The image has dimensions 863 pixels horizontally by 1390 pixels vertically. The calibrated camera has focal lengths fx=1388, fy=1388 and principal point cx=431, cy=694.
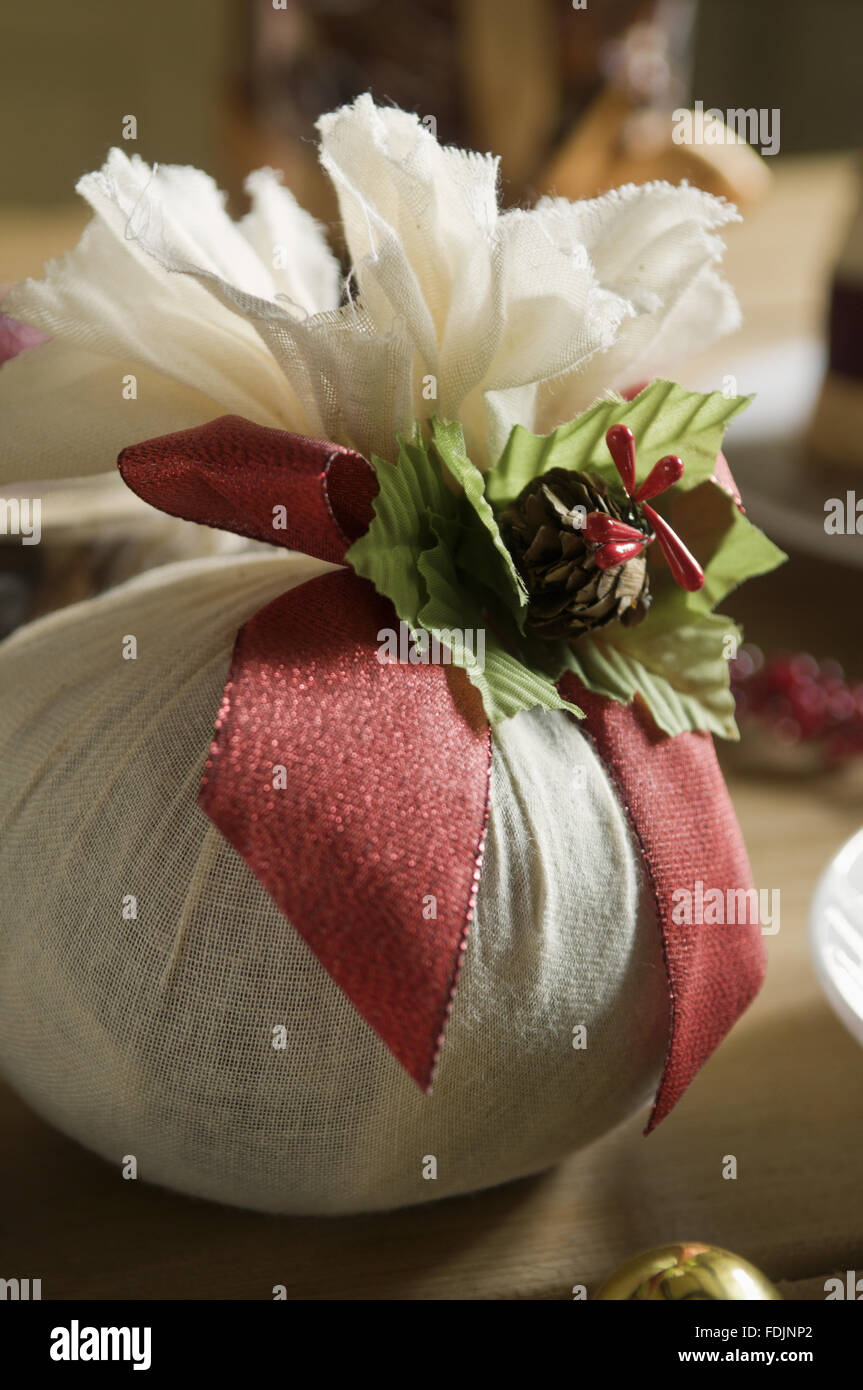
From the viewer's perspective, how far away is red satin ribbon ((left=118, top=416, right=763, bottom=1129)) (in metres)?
0.34

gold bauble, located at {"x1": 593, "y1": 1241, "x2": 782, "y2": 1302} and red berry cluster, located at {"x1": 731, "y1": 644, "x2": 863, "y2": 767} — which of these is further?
red berry cluster, located at {"x1": 731, "y1": 644, "x2": 863, "y2": 767}

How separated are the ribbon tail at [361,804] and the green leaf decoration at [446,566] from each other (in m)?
0.01

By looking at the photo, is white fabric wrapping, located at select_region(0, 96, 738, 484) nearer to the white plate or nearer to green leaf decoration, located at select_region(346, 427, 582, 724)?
green leaf decoration, located at select_region(346, 427, 582, 724)

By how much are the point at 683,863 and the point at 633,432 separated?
0.42 feet

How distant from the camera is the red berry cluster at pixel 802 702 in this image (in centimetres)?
70

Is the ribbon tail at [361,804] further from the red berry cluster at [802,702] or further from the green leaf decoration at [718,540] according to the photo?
the red berry cluster at [802,702]

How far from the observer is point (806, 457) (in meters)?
0.98

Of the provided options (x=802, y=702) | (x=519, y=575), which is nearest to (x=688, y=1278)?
(x=519, y=575)

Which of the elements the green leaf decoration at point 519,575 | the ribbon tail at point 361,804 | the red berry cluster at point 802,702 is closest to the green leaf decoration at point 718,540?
the green leaf decoration at point 519,575

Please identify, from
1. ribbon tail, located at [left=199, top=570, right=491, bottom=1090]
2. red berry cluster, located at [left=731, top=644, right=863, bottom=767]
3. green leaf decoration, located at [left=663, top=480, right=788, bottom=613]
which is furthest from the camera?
red berry cluster, located at [left=731, top=644, right=863, bottom=767]

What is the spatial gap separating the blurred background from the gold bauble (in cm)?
5

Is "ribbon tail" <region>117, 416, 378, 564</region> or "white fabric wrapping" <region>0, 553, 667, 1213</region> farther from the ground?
"ribbon tail" <region>117, 416, 378, 564</region>

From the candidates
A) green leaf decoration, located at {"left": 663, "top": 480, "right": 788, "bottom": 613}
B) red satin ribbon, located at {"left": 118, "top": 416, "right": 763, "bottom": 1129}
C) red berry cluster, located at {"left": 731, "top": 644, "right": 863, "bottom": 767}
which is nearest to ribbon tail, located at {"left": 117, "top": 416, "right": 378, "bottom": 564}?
red satin ribbon, located at {"left": 118, "top": 416, "right": 763, "bottom": 1129}

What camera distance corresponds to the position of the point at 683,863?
1.36ft
